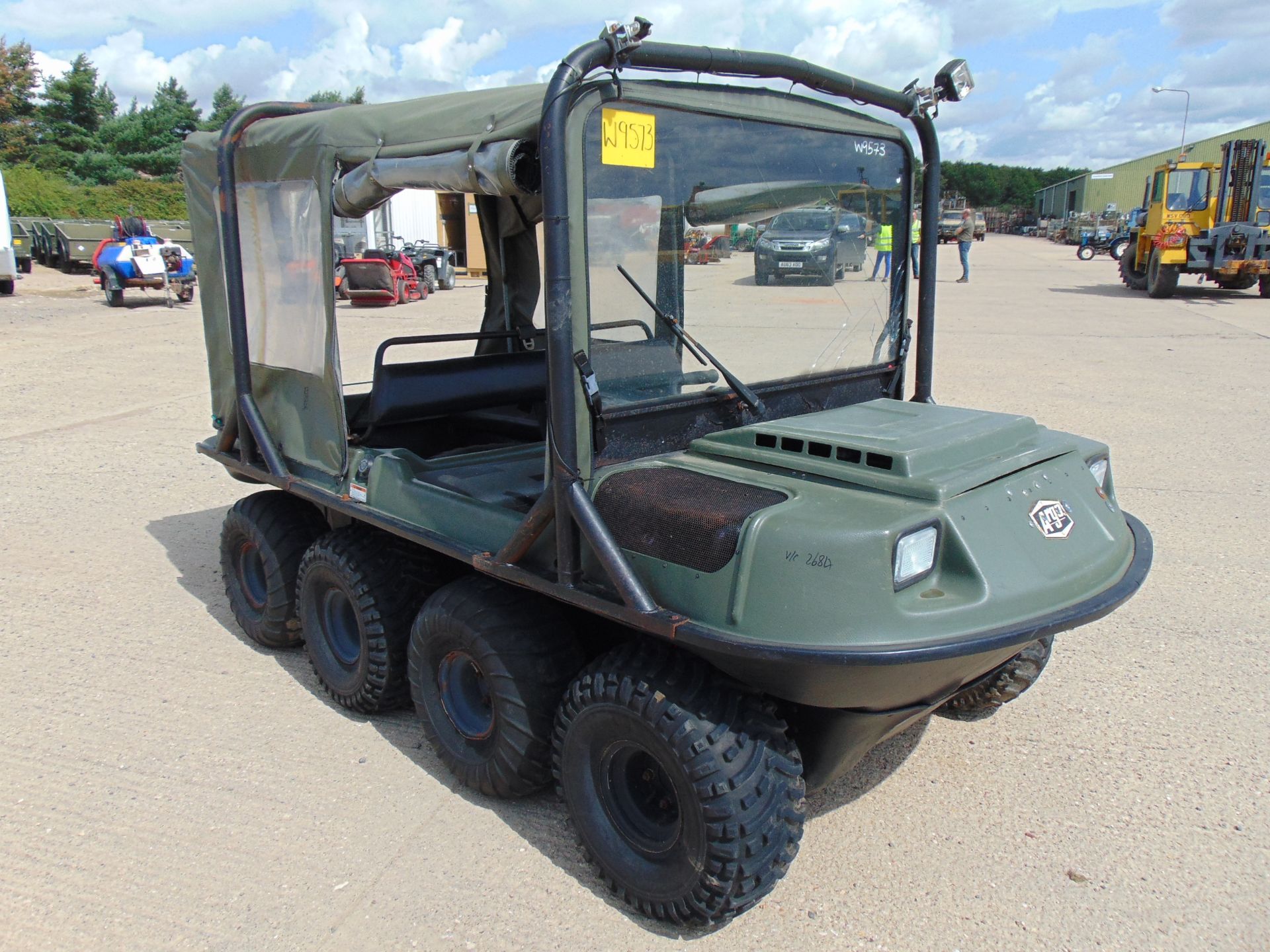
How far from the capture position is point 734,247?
3162 millimetres

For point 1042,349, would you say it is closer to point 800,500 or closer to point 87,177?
point 800,500

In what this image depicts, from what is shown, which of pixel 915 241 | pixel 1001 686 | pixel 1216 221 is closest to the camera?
pixel 1001 686

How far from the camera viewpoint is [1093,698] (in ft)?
12.6

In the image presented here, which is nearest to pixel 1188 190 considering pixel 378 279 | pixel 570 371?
pixel 378 279

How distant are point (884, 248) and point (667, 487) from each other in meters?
1.62

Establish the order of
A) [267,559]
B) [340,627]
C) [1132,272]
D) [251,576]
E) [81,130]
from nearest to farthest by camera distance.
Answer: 1. [340,627]
2. [267,559]
3. [251,576]
4. [1132,272]
5. [81,130]

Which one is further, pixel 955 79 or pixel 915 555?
pixel 955 79

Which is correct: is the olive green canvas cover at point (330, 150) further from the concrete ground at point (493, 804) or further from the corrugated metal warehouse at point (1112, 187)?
the corrugated metal warehouse at point (1112, 187)

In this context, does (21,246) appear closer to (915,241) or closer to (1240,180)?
(915,241)

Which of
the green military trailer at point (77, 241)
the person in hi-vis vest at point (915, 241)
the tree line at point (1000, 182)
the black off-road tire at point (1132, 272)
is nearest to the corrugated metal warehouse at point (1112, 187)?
the tree line at point (1000, 182)

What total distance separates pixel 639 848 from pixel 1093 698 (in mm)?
2167

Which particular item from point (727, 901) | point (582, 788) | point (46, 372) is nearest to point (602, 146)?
point (582, 788)

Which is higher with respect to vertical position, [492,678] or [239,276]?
[239,276]

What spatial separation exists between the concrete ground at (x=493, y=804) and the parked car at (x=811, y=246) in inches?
5.9
